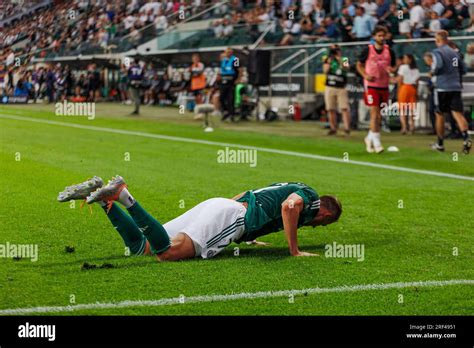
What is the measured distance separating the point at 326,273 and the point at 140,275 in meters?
1.65

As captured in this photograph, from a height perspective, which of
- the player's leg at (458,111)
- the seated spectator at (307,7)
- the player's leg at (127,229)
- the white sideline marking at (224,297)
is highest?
the seated spectator at (307,7)

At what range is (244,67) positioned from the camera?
3450 cm

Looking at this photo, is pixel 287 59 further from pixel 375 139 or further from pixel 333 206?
pixel 333 206

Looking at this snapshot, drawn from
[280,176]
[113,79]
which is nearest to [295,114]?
[280,176]

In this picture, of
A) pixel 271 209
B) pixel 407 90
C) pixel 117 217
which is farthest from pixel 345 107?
pixel 117 217

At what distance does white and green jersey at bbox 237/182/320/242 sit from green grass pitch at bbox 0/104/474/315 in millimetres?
309

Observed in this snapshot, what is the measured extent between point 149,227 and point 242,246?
60.7 inches

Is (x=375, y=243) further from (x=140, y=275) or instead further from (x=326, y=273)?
(x=140, y=275)

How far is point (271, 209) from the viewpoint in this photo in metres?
9.02

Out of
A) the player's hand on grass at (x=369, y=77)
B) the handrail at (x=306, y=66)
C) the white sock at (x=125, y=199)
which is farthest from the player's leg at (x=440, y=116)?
the white sock at (x=125, y=199)

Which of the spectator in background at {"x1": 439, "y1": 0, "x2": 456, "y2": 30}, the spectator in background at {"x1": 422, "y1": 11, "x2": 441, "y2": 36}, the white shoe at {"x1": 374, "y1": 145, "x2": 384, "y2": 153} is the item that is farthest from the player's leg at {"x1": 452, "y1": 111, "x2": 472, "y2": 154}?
the spectator in background at {"x1": 439, "y1": 0, "x2": 456, "y2": 30}

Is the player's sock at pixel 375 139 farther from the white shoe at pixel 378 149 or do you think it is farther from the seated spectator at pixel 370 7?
the seated spectator at pixel 370 7

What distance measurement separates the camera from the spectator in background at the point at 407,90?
997 inches

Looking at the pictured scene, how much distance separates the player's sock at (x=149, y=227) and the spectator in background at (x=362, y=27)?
69.6 ft
